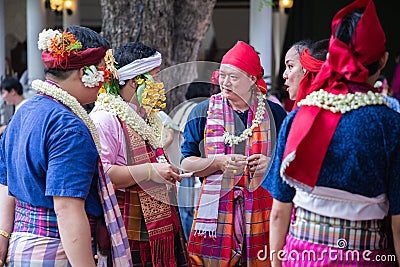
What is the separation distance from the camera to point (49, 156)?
7.95 feet

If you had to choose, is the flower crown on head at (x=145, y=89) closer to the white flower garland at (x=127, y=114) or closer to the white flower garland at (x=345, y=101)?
the white flower garland at (x=127, y=114)

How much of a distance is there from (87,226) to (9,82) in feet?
17.1

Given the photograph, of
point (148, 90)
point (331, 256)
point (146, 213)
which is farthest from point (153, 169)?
point (331, 256)

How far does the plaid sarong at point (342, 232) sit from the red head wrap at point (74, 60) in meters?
1.03

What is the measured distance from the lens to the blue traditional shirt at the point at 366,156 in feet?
7.63

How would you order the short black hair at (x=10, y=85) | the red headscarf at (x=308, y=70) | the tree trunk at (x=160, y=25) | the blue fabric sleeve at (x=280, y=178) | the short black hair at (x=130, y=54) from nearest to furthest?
the blue fabric sleeve at (x=280, y=178)
the red headscarf at (x=308, y=70)
the short black hair at (x=130, y=54)
the tree trunk at (x=160, y=25)
the short black hair at (x=10, y=85)

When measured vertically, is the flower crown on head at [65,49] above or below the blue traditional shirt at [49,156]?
above

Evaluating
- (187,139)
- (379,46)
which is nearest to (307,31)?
(187,139)

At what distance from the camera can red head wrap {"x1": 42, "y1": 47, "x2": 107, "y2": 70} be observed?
8.55 ft

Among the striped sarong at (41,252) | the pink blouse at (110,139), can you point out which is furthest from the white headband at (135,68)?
the striped sarong at (41,252)

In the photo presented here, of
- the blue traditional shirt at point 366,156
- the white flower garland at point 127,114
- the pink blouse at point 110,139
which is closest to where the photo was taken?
the blue traditional shirt at point 366,156

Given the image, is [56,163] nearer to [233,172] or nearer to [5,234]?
[5,234]

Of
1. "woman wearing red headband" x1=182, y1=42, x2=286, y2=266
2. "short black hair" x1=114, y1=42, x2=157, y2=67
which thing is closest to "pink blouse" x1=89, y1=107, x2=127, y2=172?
"short black hair" x1=114, y1=42, x2=157, y2=67

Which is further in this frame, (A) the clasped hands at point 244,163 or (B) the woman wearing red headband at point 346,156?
(A) the clasped hands at point 244,163
